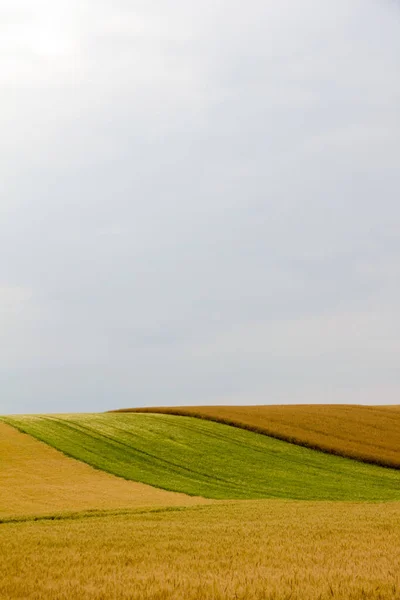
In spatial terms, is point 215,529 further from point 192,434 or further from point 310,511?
point 192,434

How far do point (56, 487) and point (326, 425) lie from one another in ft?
77.7

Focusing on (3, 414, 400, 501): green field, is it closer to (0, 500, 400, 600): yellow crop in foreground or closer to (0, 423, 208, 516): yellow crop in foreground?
(0, 423, 208, 516): yellow crop in foreground

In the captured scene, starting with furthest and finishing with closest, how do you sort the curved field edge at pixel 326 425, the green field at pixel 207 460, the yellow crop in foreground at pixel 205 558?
the curved field edge at pixel 326 425 < the green field at pixel 207 460 < the yellow crop in foreground at pixel 205 558

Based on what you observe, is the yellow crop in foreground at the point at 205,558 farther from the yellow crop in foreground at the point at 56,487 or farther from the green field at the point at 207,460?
the green field at the point at 207,460

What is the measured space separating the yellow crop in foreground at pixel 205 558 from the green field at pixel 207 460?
457 inches

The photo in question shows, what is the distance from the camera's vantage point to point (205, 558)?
10422 mm

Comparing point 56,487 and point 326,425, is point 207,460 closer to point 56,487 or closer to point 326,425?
point 56,487

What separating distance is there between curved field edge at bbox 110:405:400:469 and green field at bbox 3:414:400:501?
113cm

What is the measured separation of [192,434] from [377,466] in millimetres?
10887

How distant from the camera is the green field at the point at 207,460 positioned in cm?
2786

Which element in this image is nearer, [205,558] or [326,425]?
[205,558]

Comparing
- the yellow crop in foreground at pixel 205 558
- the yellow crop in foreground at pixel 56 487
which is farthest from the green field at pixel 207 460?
the yellow crop in foreground at pixel 205 558

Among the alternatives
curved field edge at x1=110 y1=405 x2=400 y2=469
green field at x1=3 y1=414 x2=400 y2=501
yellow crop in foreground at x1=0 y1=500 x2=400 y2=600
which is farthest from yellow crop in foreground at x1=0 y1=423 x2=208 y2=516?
curved field edge at x1=110 y1=405 x2=400 y2=469

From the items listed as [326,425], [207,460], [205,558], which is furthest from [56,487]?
[326,425]
